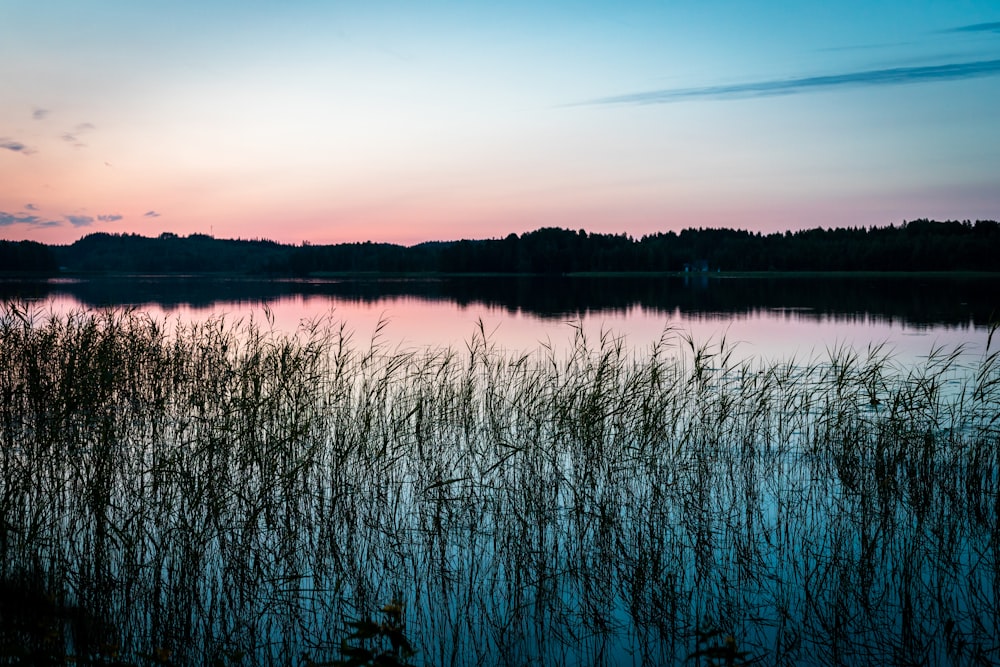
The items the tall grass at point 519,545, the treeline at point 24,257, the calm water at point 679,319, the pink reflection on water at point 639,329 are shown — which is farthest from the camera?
the treeline at point 24,257

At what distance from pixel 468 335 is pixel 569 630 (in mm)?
21846

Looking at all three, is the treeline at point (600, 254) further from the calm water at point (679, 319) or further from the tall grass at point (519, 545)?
the tall grass at point (519, 545)

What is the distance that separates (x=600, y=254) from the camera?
12950cm

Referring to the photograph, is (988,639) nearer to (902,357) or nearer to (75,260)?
(902,357)

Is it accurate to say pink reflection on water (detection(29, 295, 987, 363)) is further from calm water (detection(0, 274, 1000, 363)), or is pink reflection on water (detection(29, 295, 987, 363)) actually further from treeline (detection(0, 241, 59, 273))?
treeline (detection(0, 241, 59, 273))

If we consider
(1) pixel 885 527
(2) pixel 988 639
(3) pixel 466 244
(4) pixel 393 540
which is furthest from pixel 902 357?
(3) pixel 466 244

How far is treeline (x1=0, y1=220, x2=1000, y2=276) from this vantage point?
97.6 m

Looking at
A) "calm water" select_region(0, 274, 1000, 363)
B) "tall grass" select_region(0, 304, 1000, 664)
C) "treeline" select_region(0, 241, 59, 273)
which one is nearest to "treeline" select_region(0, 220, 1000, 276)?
"treeline" select_region(0, 241, 59, 273)

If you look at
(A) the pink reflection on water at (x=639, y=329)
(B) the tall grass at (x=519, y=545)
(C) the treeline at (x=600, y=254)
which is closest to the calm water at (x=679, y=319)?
(A) the pink reflection on water at (x=639, y=329)

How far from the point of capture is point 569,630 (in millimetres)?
5156

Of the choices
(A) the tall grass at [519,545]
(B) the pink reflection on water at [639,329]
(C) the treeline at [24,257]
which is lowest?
(A) the tall grass at [519,545]

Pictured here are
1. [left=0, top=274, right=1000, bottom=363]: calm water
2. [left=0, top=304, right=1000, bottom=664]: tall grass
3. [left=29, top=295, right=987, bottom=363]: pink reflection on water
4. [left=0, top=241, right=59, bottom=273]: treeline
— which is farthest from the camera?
[left=0, top=241, right=59, bottom=273]: treeline

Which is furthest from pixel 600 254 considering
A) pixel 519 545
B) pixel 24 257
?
pixel 519 545

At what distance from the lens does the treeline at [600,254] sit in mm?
97562
